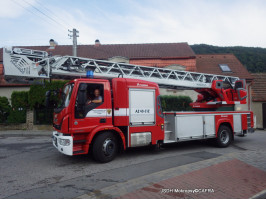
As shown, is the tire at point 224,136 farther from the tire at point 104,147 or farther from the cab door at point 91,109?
the cab door at point 91,109

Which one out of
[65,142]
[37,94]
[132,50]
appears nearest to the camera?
[65,142]

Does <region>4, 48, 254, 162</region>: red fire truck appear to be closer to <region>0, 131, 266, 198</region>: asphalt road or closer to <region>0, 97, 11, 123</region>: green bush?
<region>0, 131, 266, 198</region>: asphalt road

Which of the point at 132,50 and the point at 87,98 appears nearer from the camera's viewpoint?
the point at 87,98

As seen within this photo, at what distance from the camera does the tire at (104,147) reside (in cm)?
596

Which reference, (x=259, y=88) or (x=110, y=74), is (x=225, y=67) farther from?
(x=110, y=74)

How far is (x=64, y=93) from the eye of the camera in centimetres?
639

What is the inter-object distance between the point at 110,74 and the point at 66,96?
176 centimetres

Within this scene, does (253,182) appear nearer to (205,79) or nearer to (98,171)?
(98,171)

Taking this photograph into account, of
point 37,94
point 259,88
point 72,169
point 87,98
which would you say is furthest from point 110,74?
point 259,88

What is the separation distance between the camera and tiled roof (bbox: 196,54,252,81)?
66.5 ft

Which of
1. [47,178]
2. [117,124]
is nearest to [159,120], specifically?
[117,124]

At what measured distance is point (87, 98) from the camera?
6.16m

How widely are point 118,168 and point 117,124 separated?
1.35m

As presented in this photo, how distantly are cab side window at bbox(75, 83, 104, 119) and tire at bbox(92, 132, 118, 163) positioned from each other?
830 millimetres
